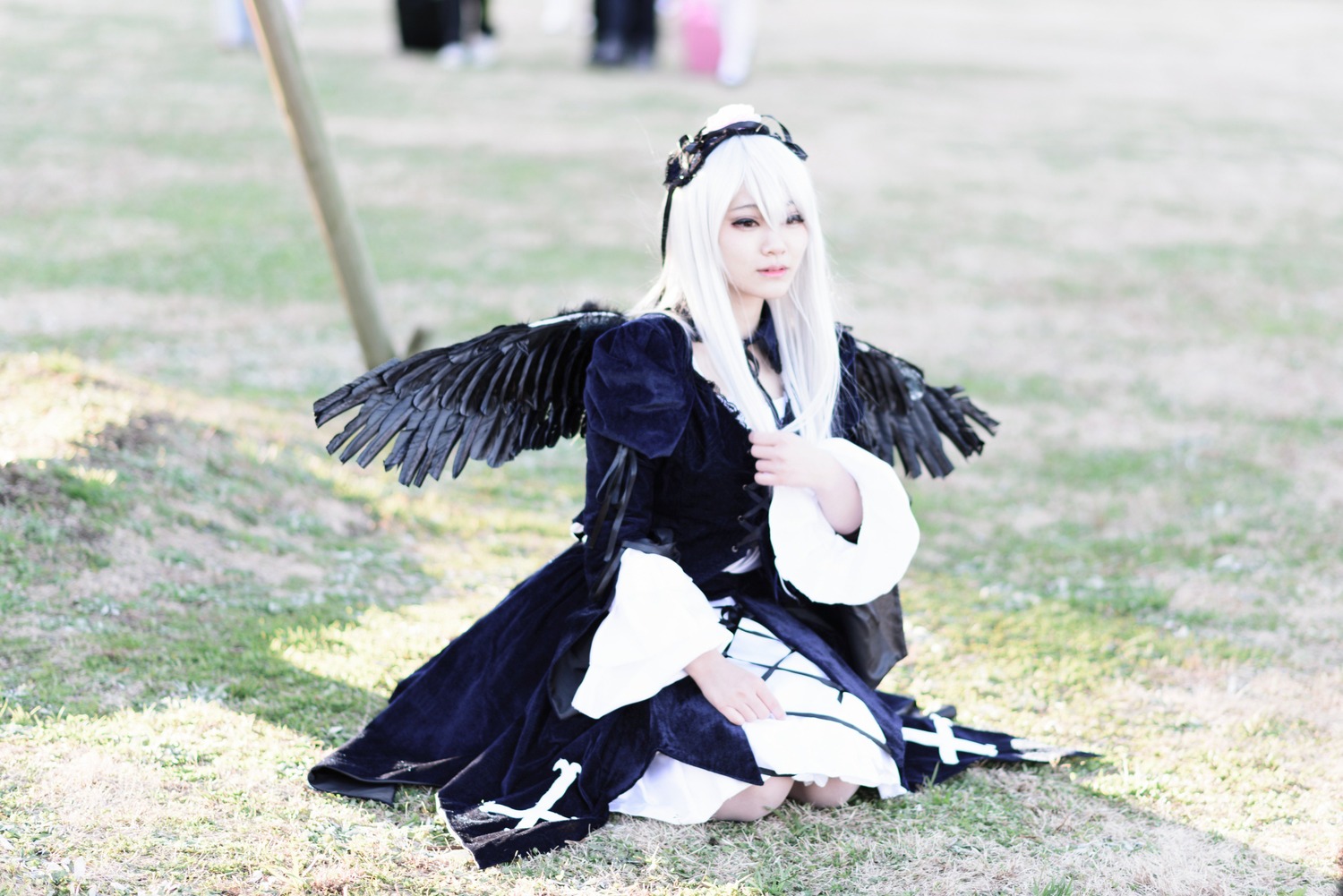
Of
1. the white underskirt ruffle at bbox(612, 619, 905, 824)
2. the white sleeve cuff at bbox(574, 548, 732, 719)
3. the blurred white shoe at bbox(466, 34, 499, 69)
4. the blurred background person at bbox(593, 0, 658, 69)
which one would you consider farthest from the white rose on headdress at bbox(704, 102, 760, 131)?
the blurred background person at bbox(593, 0, 658, 69)

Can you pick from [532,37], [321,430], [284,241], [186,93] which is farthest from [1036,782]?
[532,37]

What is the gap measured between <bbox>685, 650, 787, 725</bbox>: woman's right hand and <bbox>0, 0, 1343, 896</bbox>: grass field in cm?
28

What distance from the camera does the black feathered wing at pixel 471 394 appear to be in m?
2.79

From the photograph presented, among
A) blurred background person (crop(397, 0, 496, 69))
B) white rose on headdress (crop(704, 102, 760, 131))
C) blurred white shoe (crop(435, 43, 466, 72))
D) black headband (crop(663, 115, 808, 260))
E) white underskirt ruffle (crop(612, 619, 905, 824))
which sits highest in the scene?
blurred background person (crop(397, 0, 496, 69))

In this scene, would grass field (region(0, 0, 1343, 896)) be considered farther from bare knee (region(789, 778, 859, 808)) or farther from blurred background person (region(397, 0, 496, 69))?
blurred background person (region(397, 0, 496, 69))

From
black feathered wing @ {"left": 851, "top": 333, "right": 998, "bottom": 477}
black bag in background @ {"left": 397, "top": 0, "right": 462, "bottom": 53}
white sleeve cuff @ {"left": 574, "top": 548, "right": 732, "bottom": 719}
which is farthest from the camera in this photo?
black bag in background @ {"left": 397, "top": 0, "right": 462, "bottom": 53}

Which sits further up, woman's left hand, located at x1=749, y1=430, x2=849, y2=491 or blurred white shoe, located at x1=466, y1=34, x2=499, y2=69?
blurred white shoe, located at x1=466, y1=34, x2=499, y2=69

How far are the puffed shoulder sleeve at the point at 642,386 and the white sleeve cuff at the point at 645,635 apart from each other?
232 millimetres

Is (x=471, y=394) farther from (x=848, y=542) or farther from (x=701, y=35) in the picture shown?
(x=701, y=35)

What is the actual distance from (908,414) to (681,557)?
74cm

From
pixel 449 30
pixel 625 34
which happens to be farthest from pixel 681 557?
pixel 625 34

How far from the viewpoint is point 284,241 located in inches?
329

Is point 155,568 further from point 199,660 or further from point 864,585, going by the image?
point 864,585

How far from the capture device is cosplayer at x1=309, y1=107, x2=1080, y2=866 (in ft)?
8.66
